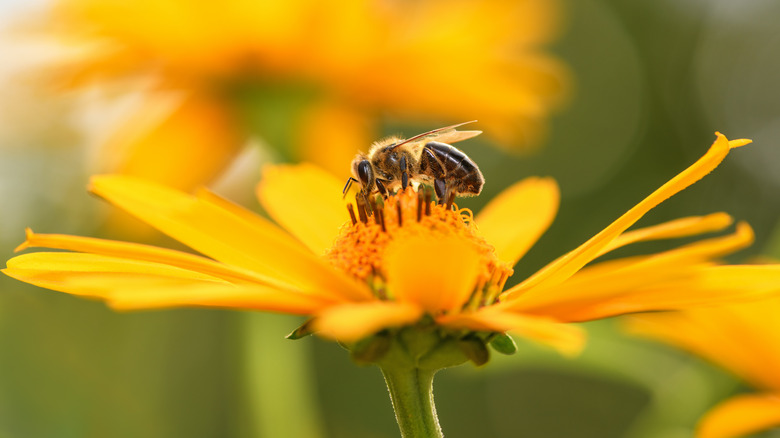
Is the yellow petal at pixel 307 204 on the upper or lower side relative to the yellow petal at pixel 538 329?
upper

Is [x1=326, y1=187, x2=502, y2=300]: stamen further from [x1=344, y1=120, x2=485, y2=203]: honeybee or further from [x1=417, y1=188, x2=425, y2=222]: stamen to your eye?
[x1=344, y1=120, x2=485, y2=203]: honeybee

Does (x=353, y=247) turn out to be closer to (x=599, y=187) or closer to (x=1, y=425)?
(x=1, y=425)

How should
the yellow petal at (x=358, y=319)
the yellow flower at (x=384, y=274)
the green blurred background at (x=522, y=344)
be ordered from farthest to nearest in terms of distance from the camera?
1. the green blurred background at (x=522, y=344)
2. the yellow flower at (x=384, y=274)
3. the yellow petal at (x=358, y=319)

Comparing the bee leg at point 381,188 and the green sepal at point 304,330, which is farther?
the bee leg at point 381,188

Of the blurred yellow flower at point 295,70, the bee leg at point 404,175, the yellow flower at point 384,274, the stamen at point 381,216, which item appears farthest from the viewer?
the blurred yellow flower at point 295,70

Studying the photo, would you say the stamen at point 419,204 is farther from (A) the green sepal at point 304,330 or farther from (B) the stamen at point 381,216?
(A) the green sepal at point 304,330

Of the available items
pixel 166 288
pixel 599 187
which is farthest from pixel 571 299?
pixel 599 187

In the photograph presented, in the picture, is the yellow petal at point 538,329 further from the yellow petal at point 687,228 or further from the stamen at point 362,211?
the stamen at point 362,211

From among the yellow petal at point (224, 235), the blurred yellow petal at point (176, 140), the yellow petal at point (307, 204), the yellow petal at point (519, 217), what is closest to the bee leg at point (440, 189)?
the yellow petal at point (519, 217)

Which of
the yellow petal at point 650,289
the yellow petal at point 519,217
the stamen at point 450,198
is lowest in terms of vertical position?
the yellow petal at point 650,289
